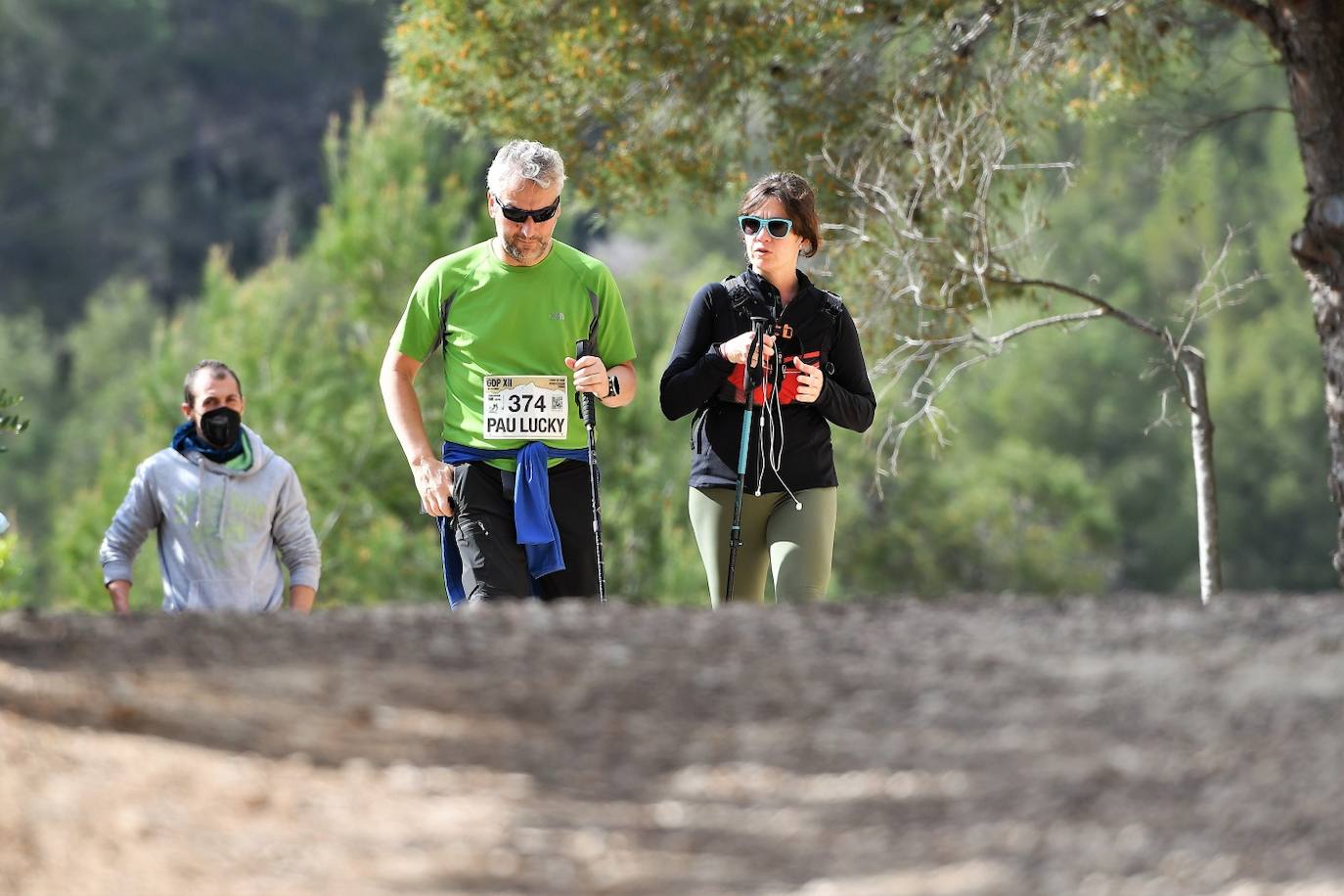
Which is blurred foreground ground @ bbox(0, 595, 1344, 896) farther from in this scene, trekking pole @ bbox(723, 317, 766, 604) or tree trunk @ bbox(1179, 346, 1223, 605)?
tree trunk @ bbox(1179, 346, 1223, 605)

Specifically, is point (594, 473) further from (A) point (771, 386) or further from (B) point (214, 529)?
(B) point (214, 529)

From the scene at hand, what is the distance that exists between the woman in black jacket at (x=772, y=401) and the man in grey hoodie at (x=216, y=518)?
48.0 inches

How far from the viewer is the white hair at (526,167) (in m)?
5.96

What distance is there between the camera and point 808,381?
6035 mm

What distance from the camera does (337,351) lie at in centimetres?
2730

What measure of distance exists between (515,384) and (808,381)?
2.76 ft

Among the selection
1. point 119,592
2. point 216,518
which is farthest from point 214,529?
point 119,592

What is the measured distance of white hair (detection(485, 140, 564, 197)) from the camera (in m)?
5.96

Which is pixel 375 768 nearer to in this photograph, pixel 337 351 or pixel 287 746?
pixel 287 746

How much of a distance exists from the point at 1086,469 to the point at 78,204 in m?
24.9

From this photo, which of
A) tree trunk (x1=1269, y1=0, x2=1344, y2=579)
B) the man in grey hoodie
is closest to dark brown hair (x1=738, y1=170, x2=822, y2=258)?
the man in grey hoodie

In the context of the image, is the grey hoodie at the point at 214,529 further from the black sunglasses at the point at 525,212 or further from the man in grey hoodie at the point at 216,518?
the black sunglasses at the point at 525,212

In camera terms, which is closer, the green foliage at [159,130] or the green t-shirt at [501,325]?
the green t-shirt at [501,325]

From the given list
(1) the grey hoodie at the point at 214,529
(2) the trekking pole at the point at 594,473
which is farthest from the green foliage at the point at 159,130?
(2) the trekking pole at the point at 594,473
